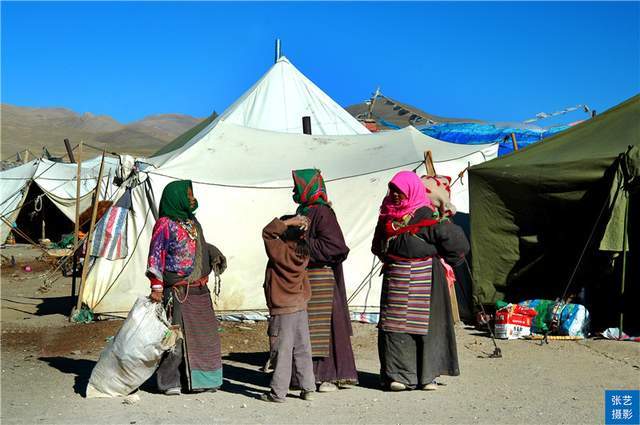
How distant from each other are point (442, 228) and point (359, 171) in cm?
439

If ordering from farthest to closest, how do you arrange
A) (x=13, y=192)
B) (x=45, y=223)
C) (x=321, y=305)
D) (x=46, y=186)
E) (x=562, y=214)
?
(x=45, y=223)
(x=46, y=186)
(x=13, y=192)
(x=562, y=214)
(x=321, y=305)

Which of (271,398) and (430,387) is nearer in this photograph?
(271,398)

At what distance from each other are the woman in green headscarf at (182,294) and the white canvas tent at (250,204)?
3.73 meters

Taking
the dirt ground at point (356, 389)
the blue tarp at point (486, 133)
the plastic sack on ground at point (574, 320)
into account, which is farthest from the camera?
the blue tarp at point (486, 133)

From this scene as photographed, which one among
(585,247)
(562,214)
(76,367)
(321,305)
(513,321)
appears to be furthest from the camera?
(562,214)

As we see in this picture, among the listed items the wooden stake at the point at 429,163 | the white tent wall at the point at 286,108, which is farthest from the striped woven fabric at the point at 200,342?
the white tent wall at the point at 286,108

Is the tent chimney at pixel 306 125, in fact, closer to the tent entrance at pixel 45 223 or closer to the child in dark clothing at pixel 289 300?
the child in dark clothing at pixel 289 300

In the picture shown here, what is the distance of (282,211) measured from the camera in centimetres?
1001

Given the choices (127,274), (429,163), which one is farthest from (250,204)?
(429,163)

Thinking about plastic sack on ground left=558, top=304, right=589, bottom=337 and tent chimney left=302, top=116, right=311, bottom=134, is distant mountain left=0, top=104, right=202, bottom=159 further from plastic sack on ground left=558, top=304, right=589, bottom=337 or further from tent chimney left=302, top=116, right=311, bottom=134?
plastic sack on ground left=558, top=304, right=589, bottom=337

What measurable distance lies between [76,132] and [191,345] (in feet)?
288

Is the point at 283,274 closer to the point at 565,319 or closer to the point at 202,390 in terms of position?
the point at 202,390

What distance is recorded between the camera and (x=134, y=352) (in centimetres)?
570

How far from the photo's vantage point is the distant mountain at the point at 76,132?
212 ft
